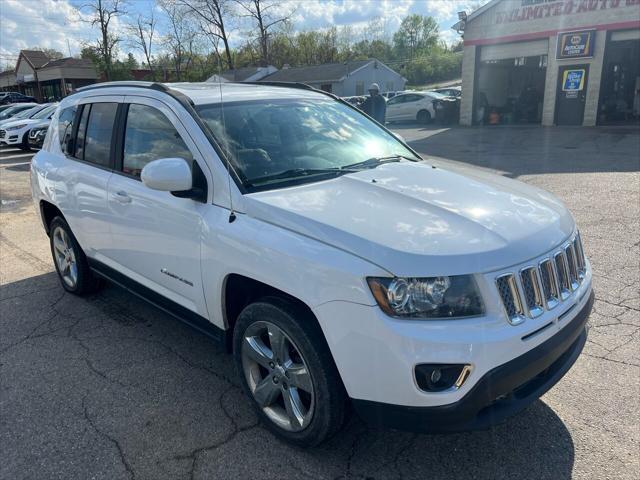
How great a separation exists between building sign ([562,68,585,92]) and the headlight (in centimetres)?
2185

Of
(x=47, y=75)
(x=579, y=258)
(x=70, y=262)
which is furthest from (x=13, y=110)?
(x=47, y=75)

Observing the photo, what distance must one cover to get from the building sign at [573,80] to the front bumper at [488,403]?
21.4 m

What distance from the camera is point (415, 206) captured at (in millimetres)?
2623

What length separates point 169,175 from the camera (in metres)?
2.81

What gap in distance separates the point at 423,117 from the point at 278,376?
84.0 ft

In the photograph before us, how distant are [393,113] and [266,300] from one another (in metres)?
25.9

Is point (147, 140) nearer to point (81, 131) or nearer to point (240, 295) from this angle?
point (81, 131)

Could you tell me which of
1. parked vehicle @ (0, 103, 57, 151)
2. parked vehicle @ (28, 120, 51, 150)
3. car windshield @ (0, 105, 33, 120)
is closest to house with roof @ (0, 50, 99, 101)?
car windshield @ (0, 105, 33, 120)

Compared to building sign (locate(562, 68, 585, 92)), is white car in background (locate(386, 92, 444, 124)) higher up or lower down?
lower down

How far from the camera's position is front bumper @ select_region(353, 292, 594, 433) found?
7.11 feet

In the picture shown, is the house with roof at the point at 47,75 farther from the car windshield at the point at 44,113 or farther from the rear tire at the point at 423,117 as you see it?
the rear tire at the point at 423,117

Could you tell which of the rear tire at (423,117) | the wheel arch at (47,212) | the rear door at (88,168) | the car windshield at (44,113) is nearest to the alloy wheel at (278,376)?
the rear door at (88,168)

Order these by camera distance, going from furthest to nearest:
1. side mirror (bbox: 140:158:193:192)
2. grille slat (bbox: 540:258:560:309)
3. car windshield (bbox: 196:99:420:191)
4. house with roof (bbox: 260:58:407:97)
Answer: house with roof (bbox: 260:58:407:97) < car windshield (bbox: 196:99:420:191) < side mirror (bbox: 140:158:193:192) < grille slat (bbox: 540:258:560:309)

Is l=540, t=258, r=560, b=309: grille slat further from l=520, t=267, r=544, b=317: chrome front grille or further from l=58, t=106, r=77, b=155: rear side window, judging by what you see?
l=58, t=106, r=77, b=155: rear side window
